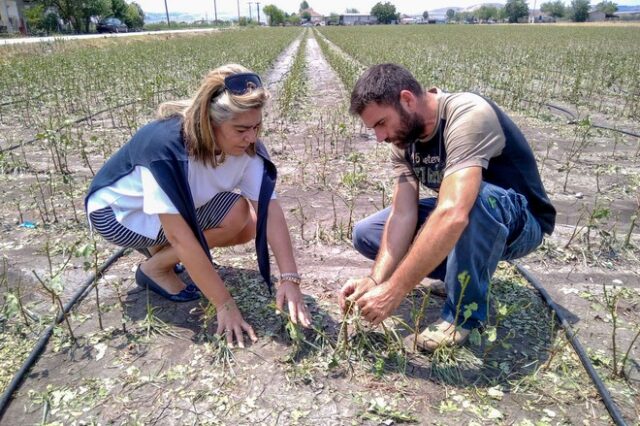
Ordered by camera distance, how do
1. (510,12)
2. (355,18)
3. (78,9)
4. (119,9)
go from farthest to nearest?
(355,18) < (510,12) < (119,9) < (78,9)

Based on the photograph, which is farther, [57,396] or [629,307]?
[629,307]

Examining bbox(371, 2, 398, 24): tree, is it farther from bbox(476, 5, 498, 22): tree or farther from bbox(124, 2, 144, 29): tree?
bbox(124, 2, 144, 29): tree

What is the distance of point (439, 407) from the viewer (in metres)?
1.80

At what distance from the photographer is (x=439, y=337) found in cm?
201

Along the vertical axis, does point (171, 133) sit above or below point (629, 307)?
above

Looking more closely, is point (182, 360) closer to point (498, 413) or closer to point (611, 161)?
point (498, 413)

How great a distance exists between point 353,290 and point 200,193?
80cm

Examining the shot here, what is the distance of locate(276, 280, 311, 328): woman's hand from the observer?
6.71 ft

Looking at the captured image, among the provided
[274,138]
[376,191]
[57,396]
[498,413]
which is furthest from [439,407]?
[274,138]

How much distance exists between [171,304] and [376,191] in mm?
1930

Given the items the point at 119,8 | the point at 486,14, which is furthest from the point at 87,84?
the point at 486,14

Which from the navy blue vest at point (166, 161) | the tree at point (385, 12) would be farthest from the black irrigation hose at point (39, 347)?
the tree at point (385, 12)

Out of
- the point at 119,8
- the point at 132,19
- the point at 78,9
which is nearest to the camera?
the point at 78,9

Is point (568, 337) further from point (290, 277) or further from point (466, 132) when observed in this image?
point (290, 277)
